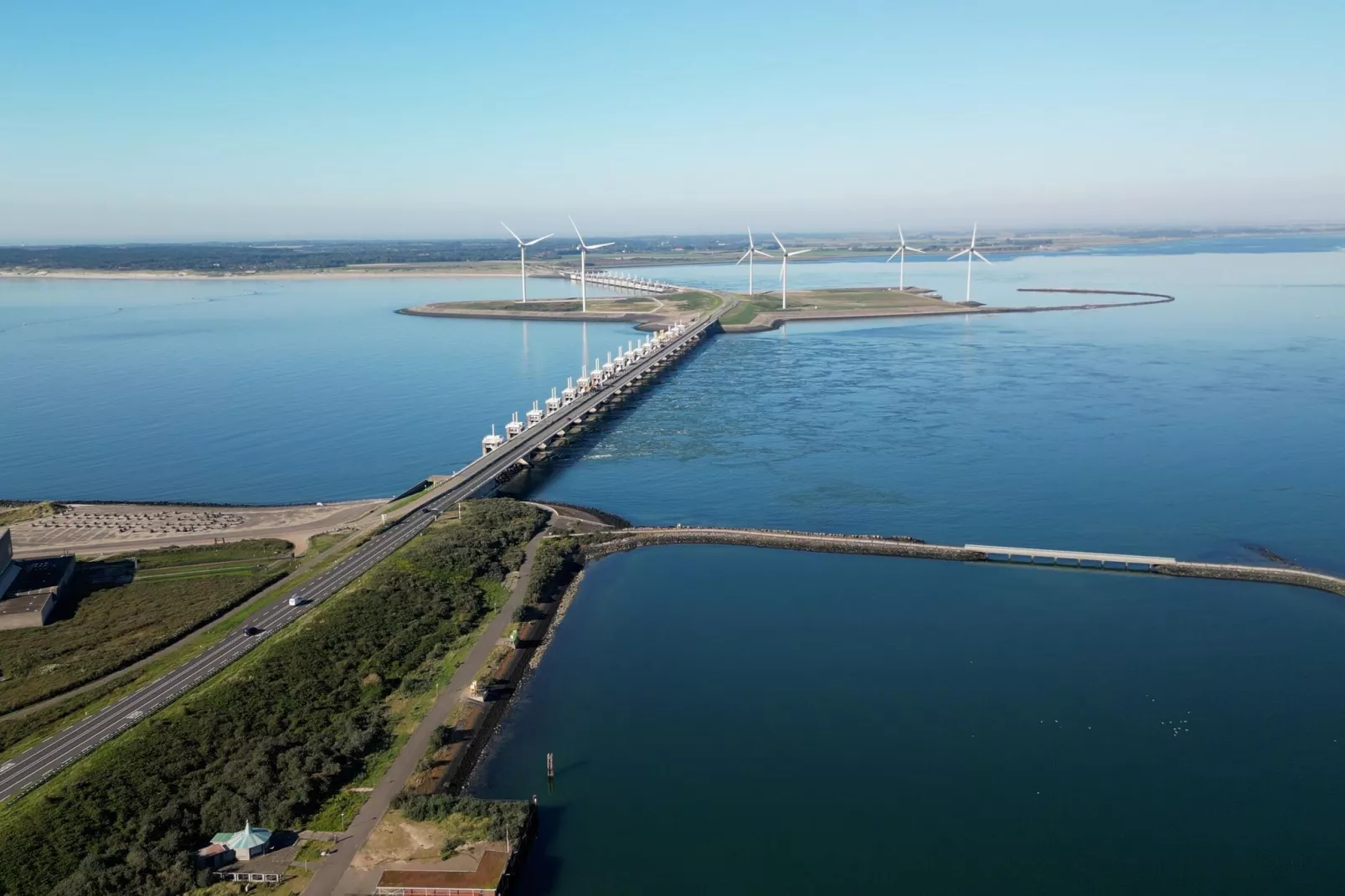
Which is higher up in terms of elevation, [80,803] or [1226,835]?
[80,803]

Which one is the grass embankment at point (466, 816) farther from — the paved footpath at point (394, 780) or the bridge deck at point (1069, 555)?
the bridge deck at point (1069, 555)

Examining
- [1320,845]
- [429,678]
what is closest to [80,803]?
[429,678]

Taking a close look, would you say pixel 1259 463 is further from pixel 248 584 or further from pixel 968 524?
pixel 248 584

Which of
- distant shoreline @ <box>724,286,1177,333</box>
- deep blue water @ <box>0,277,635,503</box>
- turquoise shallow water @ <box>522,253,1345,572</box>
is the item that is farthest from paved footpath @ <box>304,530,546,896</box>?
distant shoreline @ <box>724,286,1177,333</box>

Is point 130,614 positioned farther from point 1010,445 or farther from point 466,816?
point 1010,445

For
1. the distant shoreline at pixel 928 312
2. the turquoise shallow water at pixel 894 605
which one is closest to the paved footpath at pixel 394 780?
the turquoise shallow water at pixel 894 605

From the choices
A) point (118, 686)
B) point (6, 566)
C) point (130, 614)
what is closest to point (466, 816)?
point (118, 686)
